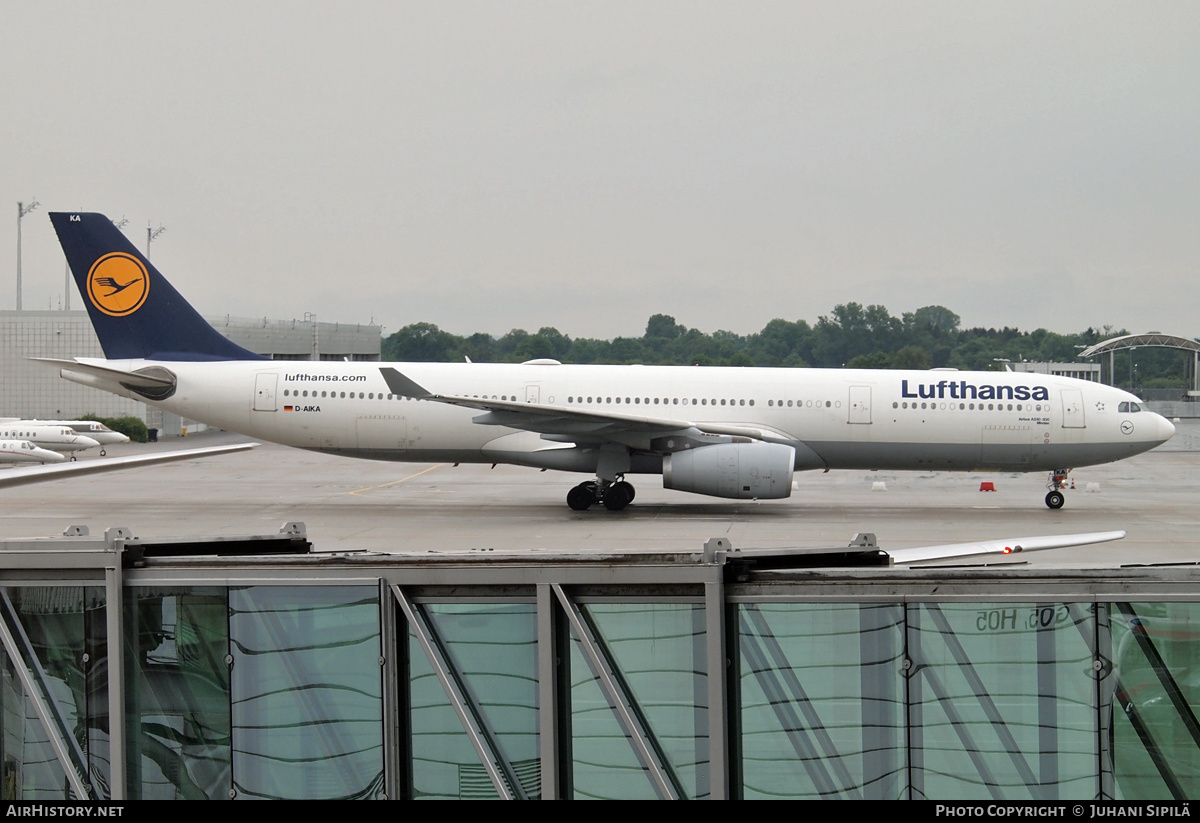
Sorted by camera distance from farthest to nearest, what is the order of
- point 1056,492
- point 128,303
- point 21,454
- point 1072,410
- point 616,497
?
1. point 21,454
2. point 1056,492
3. point 128,303
4. point 1072,410
5. point 616,497

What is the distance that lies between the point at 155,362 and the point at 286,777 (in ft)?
72.3

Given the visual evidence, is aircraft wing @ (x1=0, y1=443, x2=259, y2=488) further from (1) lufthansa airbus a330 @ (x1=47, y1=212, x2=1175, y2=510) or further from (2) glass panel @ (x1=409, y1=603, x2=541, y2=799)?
(1) lufthansa airbus a330 @ (x1=47, y1=212, x2=1175, y2=510)

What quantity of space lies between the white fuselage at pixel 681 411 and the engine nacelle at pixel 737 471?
5.10 feet

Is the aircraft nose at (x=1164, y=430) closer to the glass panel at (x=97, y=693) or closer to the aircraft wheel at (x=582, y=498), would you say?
the aircraft wheel at (x=582, y=498)

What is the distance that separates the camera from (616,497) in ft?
75.6

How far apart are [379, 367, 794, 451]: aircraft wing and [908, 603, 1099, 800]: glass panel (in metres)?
17.4

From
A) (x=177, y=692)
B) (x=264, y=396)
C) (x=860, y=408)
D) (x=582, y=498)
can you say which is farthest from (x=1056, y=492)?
(x=177, y=692)

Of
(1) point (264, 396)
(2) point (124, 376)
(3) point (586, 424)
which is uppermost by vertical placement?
(2) point (124, 376)

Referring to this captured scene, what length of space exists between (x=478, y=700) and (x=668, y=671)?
0.80 m

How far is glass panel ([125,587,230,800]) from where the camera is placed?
4535 mm

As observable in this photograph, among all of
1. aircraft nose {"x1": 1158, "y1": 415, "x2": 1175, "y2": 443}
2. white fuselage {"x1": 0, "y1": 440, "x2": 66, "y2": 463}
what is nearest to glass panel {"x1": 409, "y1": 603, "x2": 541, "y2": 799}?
aircraft nose {"x1": 1158, "y1": 415, "x2": 1175, "y2": 443}

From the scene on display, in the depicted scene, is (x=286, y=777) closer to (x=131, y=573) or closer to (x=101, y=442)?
(x=131, y=573)

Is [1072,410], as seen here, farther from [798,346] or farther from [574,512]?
[798,346]
